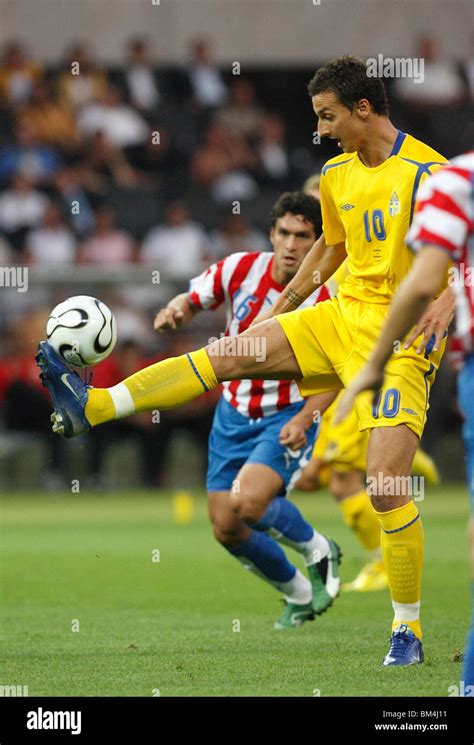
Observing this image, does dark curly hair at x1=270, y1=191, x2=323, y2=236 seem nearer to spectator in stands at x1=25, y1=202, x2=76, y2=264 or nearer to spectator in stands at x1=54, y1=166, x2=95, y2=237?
spectator in stands at x1=25, y1=202, x2=76, y2=264

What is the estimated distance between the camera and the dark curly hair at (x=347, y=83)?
6.47m

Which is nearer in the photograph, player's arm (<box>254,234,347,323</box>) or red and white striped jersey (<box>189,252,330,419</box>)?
player's arm (<box>254,234,347,323</box>)

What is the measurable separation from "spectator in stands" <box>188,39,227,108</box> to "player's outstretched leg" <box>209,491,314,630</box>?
13.3m

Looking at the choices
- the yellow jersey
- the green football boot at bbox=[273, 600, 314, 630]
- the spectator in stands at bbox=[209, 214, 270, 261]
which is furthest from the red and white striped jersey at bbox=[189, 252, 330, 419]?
the spectator in stands at bbox=[209, 214, 270, 261]

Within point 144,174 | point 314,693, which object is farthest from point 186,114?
point 314,693

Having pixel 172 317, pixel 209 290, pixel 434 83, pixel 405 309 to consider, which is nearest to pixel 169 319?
pixel 172 317

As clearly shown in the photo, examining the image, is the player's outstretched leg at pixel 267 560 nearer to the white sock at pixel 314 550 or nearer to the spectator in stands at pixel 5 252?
the white sock at pixel 314 550

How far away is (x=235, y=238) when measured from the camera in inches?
731

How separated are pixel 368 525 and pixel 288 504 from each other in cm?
194

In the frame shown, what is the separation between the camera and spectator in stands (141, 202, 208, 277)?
18797mm

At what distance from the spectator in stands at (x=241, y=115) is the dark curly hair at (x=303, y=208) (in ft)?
40.4

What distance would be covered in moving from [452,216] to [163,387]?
7.20ft

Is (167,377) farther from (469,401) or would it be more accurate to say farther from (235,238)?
(235,238)

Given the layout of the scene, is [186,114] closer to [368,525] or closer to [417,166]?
[368,525]
